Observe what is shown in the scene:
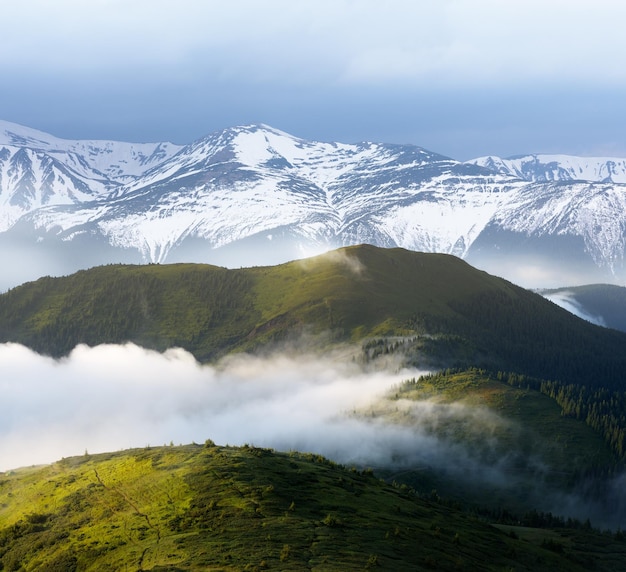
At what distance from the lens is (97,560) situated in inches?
4825

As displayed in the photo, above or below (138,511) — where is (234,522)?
above

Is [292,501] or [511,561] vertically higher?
[292,501]

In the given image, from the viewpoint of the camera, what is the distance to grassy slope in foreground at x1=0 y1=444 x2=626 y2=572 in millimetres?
117500

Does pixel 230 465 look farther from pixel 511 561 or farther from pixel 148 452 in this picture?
pixel 511 561

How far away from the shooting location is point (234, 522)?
130 metres

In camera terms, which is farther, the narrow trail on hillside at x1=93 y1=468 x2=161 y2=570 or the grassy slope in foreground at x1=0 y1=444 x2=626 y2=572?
the grassy slope in foreground at x1=0 y1=444 x2=626 y2=572

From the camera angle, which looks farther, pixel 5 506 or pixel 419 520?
pixel 5 506

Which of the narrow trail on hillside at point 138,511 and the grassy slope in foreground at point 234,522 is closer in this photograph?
the narrow trail on hillside at point 138,511

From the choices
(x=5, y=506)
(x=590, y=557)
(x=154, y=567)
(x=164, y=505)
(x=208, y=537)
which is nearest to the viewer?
(x=154, y=567)

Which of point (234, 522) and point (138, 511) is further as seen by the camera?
point (138, 511)

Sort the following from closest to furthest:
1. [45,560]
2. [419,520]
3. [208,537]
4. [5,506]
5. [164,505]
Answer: [208,537] → [45,560] → [164,505] → [419,520] → [5,506]

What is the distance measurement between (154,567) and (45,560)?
32.4 meters

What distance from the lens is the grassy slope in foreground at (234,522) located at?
385 ft

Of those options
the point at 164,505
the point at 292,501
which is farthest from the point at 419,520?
the point at 164,505
